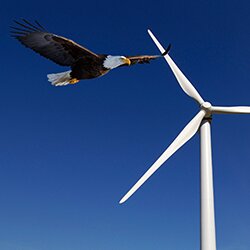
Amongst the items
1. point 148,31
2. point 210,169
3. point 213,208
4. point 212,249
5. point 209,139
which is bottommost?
point 212,249

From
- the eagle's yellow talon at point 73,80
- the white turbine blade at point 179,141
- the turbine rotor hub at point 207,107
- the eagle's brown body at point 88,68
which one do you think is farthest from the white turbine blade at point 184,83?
the eagle's yellow talon at point 73,80

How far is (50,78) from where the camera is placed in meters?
13.9

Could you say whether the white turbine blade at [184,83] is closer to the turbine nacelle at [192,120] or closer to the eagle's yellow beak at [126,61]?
the turbine nacelle at [192,120]

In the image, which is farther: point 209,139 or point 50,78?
point 209,139

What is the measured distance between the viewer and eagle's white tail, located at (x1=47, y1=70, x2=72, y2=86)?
13797mm

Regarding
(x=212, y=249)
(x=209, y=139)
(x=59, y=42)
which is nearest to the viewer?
(x=212, y=249)

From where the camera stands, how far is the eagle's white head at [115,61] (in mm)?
13297

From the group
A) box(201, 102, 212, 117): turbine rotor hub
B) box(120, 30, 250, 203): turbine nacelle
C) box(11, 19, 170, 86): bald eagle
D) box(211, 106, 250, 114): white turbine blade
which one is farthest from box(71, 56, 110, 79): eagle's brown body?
box(211, 106, 250, 114): white turbine blade

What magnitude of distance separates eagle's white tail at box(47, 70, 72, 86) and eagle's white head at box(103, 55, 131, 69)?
1.35 metres

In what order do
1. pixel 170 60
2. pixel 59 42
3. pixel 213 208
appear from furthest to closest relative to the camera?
pixel 170 60
pixel 59 42
pixel 213 208

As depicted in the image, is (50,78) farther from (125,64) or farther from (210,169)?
(210,169)

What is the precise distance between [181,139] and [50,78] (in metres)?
5.88

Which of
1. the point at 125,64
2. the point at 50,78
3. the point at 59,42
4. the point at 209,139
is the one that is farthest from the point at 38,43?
the point at 209,139

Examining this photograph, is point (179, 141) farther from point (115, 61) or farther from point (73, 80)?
point (73, 80)
